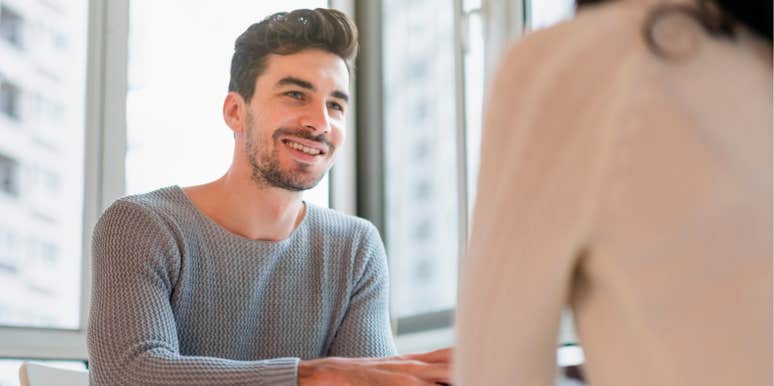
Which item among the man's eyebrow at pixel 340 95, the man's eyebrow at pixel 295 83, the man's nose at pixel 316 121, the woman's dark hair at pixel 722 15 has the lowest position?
the woman's dark hair at pixel 722 15

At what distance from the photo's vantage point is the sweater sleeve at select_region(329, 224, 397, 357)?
2.12 m

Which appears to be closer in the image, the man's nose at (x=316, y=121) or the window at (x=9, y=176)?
the man's nose at (x=316, y=121)

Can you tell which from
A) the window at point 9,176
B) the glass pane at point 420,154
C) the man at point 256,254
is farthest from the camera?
the glass pane at point 420,154

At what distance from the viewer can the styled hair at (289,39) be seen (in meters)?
2.32

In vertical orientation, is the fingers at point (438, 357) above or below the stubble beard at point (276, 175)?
below

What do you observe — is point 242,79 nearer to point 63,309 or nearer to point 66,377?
point 66,377

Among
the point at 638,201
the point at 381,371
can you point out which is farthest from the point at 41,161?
the point at 638,201

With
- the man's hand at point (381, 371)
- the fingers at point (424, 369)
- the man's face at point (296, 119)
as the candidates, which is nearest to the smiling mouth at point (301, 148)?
the man's face at point (296, 119)

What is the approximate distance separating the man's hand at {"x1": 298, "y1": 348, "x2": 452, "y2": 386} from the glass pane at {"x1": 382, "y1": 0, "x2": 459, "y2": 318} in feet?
4.91

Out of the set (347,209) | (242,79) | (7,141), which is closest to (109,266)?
(242,79)

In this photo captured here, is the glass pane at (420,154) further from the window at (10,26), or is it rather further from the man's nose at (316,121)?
the window at (10,26)

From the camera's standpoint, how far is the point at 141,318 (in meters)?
1.82

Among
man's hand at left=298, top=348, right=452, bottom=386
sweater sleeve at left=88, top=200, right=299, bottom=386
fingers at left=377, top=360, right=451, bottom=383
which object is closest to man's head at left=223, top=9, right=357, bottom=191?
sweater sleeve at left=88, top=200, right=299, bottom=386

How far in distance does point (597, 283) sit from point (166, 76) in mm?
2819
